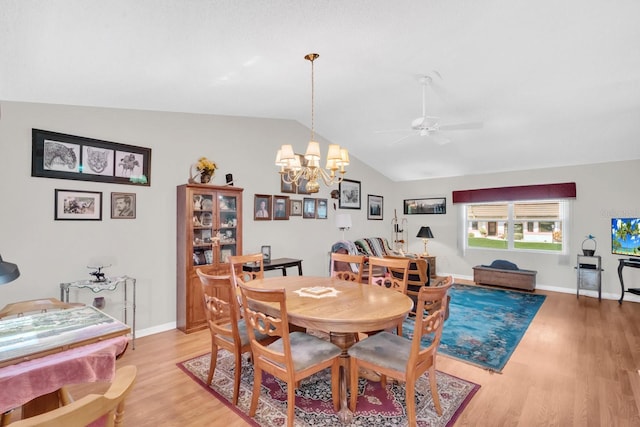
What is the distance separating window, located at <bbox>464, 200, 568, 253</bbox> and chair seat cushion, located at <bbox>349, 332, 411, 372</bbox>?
5306 mm

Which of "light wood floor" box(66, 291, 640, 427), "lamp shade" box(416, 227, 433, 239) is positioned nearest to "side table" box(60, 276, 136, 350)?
"light wood floor" box(66, 291, 640, 427)

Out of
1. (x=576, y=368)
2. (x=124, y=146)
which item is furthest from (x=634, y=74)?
(x=124, y=146)

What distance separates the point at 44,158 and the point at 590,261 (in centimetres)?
780

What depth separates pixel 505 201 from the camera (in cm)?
637

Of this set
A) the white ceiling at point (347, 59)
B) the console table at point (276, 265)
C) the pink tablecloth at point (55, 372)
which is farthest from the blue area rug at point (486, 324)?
the pink tablecloth at point (55, 372)

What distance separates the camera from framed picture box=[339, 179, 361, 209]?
6.37m

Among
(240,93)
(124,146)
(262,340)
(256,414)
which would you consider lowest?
(256,414)

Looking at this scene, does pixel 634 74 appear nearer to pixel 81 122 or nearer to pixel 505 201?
pixel 505 201

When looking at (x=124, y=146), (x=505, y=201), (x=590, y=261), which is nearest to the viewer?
(x=124, y=146)

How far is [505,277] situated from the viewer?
232 inches

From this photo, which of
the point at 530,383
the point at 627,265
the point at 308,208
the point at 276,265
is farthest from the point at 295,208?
the point at 627,265

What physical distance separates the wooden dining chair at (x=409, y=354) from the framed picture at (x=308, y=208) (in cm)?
340

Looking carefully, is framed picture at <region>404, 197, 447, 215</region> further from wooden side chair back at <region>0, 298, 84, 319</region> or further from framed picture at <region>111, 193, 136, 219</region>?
wooden side chair back at <region>0, 298, 84, 319</region>

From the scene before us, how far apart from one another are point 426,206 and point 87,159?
21.5 feet
